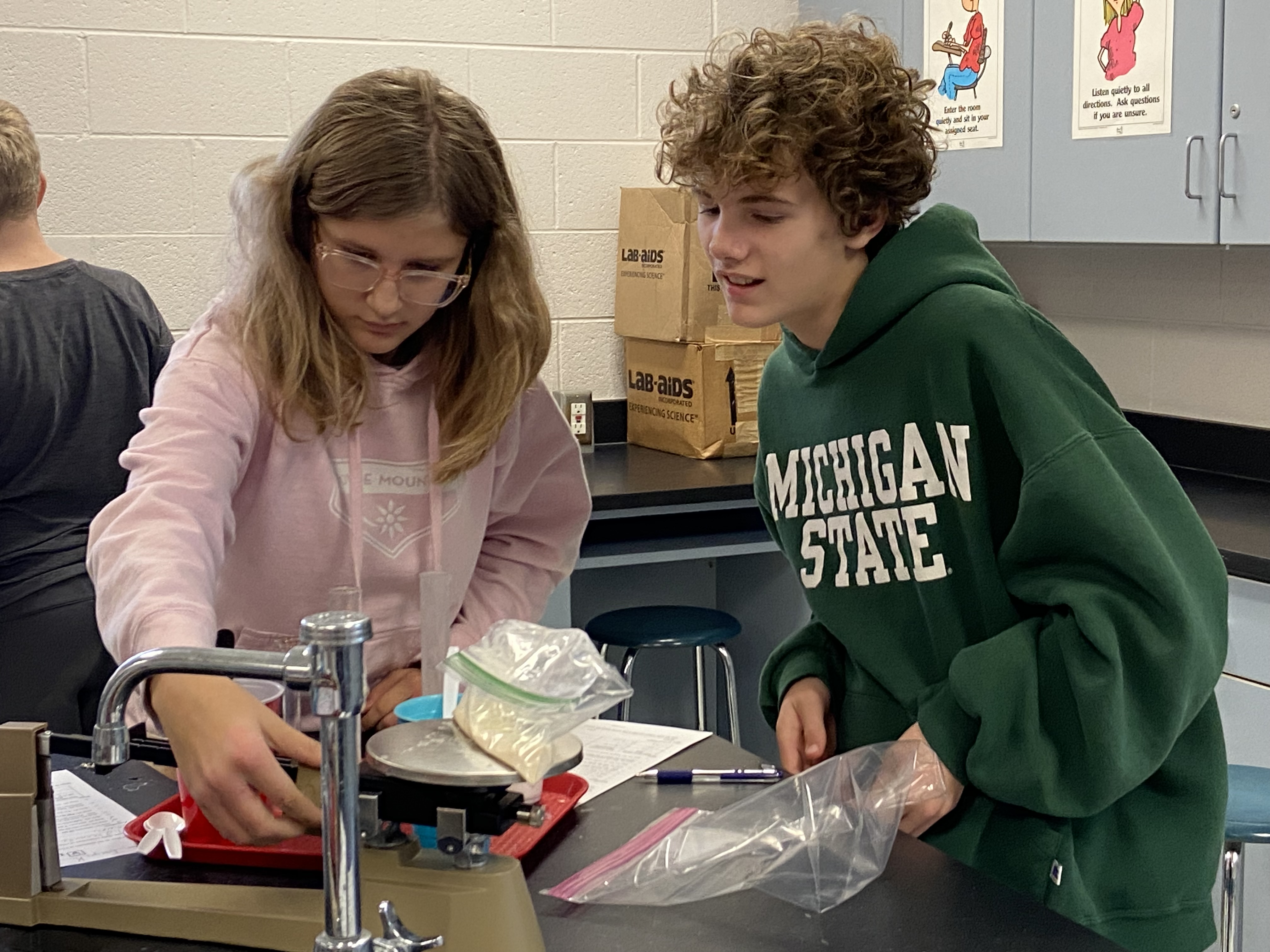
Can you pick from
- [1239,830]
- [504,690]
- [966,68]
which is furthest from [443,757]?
[966,68]

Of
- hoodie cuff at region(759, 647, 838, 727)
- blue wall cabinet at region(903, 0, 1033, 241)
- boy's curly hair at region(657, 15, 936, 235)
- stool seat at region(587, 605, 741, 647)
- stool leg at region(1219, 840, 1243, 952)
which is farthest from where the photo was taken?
stool seat at region(587, 605, 741, 647)

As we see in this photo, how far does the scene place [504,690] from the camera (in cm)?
94

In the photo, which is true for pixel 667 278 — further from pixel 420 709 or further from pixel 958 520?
pixel 420 709

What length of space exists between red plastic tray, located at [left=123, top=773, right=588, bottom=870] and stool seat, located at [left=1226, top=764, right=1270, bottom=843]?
96 cm

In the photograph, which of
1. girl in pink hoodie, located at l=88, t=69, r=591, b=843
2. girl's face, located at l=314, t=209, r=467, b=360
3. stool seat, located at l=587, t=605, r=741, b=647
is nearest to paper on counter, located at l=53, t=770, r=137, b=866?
girl in pink hoodie, located at l=88, t=69, r=591, b=843

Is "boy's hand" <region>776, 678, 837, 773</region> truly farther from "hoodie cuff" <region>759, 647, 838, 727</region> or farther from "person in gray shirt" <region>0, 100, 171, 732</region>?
"person in gray shirt" <region>0, 100, 171, 732</region>

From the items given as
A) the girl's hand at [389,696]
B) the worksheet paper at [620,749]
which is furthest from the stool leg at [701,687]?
the girl's hand at [389,696]

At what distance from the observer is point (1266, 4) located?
2.30 metres

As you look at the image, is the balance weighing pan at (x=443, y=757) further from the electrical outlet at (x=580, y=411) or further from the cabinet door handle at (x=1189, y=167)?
the electrical outlet at (x=580, y=411)

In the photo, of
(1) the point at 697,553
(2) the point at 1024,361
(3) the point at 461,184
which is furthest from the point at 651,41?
(2) the point at 1024,361

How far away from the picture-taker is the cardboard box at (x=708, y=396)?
3094 millimetres

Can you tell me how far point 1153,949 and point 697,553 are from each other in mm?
1650

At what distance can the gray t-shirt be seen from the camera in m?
2.45

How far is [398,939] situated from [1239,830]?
1.25 meters
